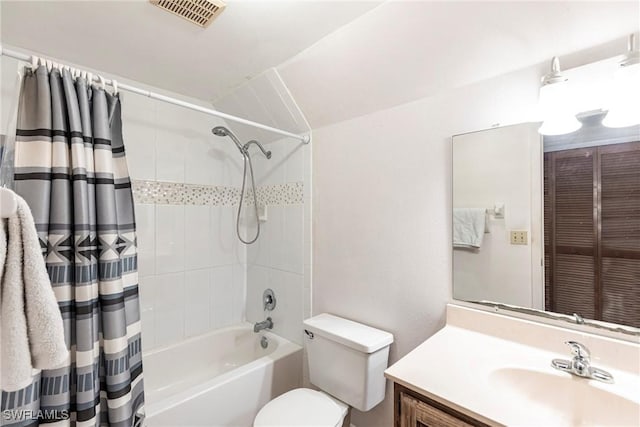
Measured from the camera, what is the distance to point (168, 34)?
140 cm

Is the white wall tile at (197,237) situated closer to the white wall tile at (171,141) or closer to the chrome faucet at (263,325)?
the white wall tile at (171,141)

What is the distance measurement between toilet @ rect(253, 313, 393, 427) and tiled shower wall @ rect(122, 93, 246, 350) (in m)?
1.01

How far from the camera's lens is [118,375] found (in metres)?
1.05

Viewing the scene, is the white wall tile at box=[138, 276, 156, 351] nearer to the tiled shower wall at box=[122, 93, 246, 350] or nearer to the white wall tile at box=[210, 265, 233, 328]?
the tiled shower wall at box=[122, 93, 246, 350]

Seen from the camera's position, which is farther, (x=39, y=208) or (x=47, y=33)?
(x=47, y=33)

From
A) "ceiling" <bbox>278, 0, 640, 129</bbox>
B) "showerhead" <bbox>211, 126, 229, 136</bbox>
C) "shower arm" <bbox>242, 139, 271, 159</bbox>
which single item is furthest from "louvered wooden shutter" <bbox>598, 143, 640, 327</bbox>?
"showerhead" <bbox>211, 126, 229, 136</bbox>

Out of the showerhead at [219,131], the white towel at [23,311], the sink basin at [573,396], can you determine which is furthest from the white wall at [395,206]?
the white towel at [23,311]

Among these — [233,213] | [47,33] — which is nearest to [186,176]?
[233,213]

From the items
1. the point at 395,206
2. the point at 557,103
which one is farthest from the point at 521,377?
the point at 557,103

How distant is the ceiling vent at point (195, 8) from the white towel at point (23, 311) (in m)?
1.00

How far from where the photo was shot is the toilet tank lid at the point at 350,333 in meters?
1.40

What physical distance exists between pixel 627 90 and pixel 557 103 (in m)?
0.17

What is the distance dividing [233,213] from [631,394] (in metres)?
2.33

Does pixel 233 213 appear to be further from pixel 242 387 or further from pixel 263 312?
pixel 242 387
